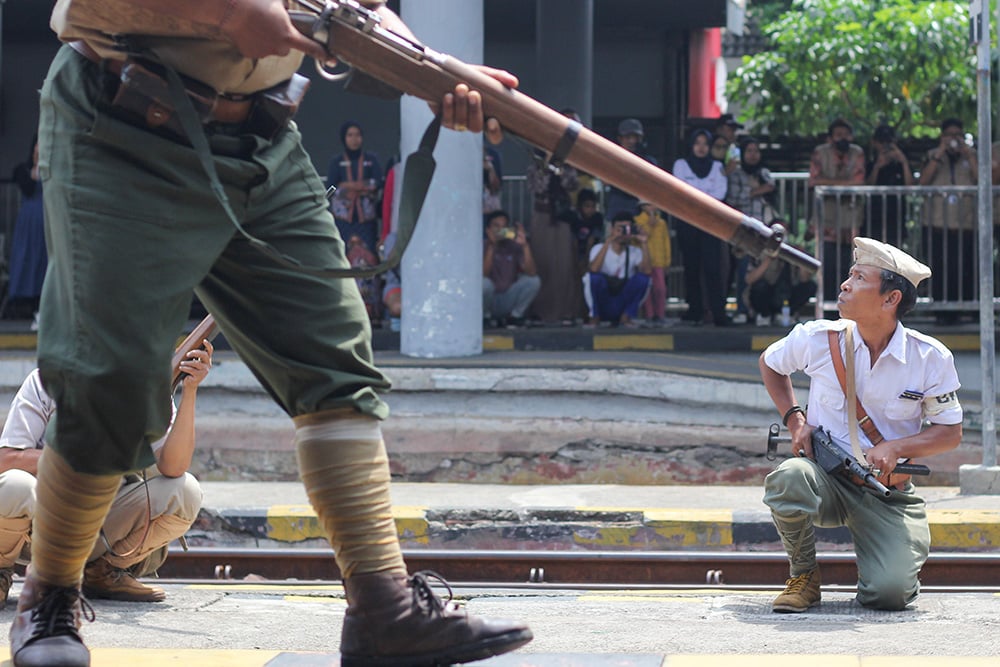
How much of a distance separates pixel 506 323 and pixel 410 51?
9.98m

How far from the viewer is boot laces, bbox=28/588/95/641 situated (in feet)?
11.1

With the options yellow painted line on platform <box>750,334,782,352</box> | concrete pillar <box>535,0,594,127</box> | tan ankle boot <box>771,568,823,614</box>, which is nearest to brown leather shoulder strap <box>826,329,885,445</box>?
tan ankle boot <box>771,568,823,614</box>

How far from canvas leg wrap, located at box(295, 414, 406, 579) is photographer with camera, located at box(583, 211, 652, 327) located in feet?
31.6

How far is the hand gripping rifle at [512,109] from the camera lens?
3.27m

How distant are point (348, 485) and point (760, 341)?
940 centimetres

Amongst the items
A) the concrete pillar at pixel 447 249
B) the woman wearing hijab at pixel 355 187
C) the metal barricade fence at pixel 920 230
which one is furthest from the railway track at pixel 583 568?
the woman wearing hijab at pixel 355 187

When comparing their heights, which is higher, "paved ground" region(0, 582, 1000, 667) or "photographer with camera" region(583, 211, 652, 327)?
"photographer with camera" region(583, 211, 652, 327)

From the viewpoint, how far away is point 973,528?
7.32 metres

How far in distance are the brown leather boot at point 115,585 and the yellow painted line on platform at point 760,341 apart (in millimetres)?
7826

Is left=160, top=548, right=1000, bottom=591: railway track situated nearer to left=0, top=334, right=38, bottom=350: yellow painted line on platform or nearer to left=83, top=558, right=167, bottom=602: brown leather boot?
left=83, top=558, right=167, bottom=602: brown leather boot

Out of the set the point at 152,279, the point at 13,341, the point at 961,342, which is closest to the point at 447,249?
the point at 13,341

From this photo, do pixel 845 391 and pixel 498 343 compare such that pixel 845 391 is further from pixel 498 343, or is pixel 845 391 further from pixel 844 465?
pixel 498 343

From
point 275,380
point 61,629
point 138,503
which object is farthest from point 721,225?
point 138,503

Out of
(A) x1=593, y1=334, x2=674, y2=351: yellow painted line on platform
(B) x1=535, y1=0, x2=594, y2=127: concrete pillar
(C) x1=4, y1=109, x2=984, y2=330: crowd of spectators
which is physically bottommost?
(A) x1=593, y1=334, x2=674, y2=351: yellow painted line on platform
